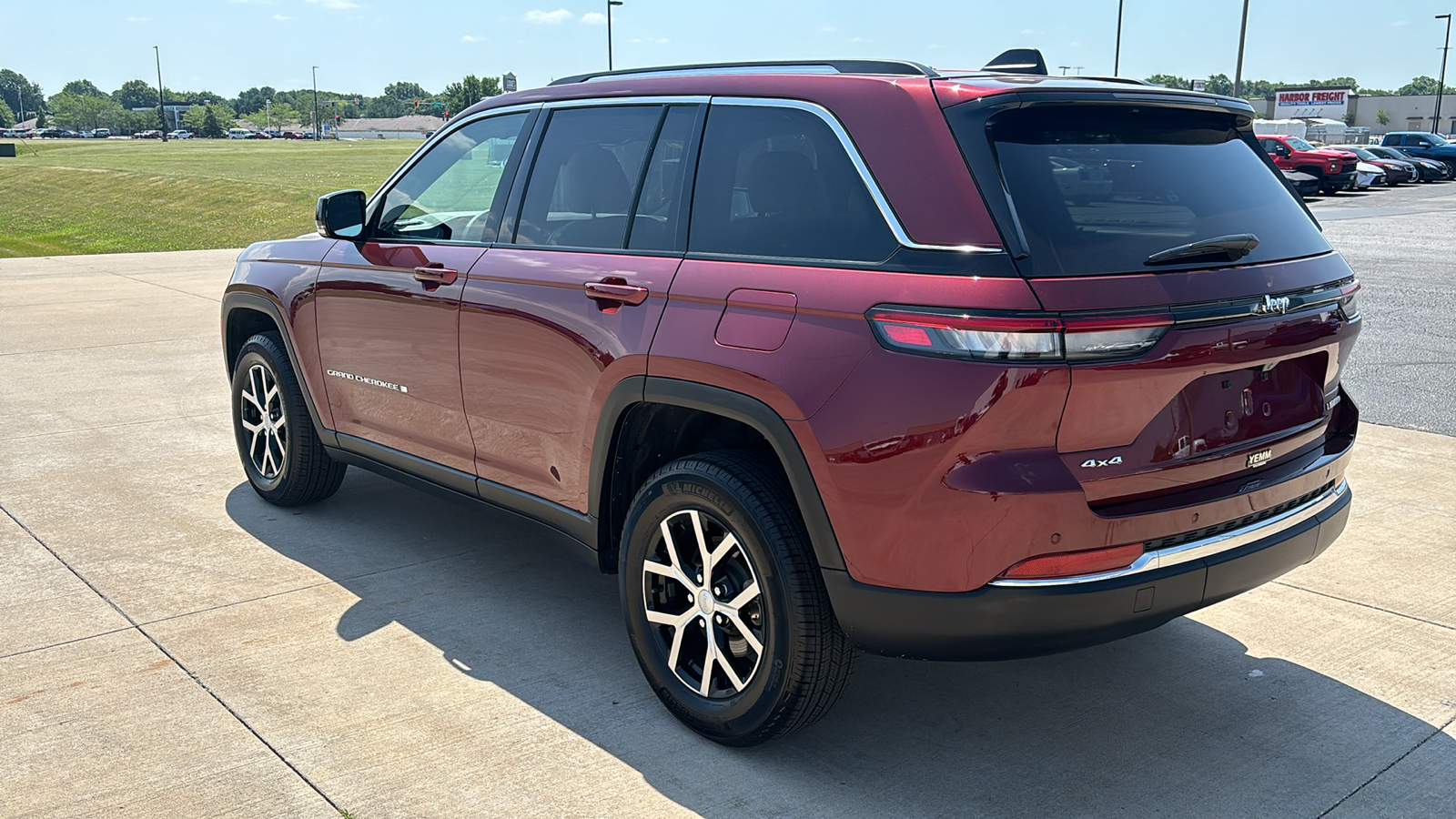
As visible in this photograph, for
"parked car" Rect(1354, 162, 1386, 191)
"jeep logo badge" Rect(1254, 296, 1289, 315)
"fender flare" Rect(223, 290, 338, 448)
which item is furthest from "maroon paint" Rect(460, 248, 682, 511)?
"parked car" Rect(1354, 162, 1386, 191)

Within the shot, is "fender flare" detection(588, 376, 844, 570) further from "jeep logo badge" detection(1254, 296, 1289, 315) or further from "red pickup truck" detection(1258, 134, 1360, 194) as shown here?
"red pickup truck" detection(1258, 134, 1360, 194)

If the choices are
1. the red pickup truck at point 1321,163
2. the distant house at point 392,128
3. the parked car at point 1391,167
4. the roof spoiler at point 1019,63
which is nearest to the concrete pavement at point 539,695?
the roof spoiler at point 1019,63

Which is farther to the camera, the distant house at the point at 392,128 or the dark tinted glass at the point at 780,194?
the distant house at the point at 392,128

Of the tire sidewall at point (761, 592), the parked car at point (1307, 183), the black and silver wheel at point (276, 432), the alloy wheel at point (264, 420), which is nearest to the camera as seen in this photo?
the tire sidewall at point (761, 592)

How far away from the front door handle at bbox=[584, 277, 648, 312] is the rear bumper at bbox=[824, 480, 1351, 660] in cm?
102

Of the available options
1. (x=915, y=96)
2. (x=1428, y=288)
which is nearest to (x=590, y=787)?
(x=915, y=96)

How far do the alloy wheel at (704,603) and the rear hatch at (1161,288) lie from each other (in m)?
0.98

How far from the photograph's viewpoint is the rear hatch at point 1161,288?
284 centimetres

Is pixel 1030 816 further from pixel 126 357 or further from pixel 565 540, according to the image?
pixel 126 357

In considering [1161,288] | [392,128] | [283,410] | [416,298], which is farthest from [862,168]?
[392,128]

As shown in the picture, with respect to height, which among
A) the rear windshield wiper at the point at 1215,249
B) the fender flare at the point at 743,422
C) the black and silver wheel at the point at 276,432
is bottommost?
the black and silver wheel at the point at 276,432

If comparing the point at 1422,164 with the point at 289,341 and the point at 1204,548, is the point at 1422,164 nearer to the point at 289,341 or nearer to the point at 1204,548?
the point at 289,341

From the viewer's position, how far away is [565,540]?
4.04m

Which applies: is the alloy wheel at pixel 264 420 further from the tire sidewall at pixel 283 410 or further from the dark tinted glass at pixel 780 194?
the dark tinted glass at pixel 780 194
